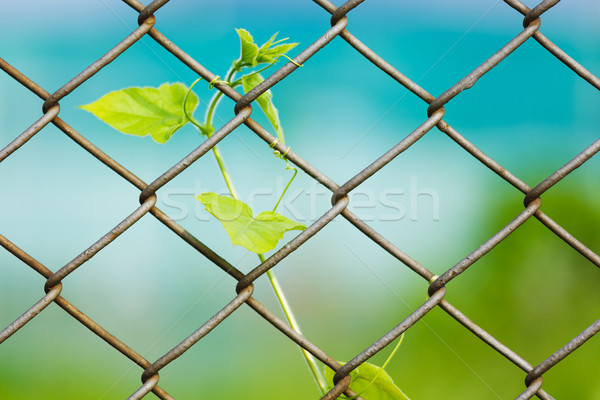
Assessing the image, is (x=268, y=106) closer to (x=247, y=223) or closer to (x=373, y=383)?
(x=247, y=223)

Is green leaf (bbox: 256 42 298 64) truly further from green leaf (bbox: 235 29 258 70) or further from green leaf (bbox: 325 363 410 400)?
green leaf (bbox: 325 363 410 400)

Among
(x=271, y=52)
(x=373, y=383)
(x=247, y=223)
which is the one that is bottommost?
(x=373, y=383)

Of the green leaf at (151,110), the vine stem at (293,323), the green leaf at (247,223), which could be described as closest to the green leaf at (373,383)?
the vine stem at (293,323)

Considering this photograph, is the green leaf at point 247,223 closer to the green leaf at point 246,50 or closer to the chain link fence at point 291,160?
the chain link fence at point 291,160

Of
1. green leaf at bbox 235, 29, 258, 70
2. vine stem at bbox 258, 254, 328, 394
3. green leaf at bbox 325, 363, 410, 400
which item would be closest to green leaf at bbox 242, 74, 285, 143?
green leaf at bbox 235, 29, 258, 70

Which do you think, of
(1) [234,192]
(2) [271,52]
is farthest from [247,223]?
(2) [271,52]

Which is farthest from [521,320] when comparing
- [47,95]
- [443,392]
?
[47,95]
